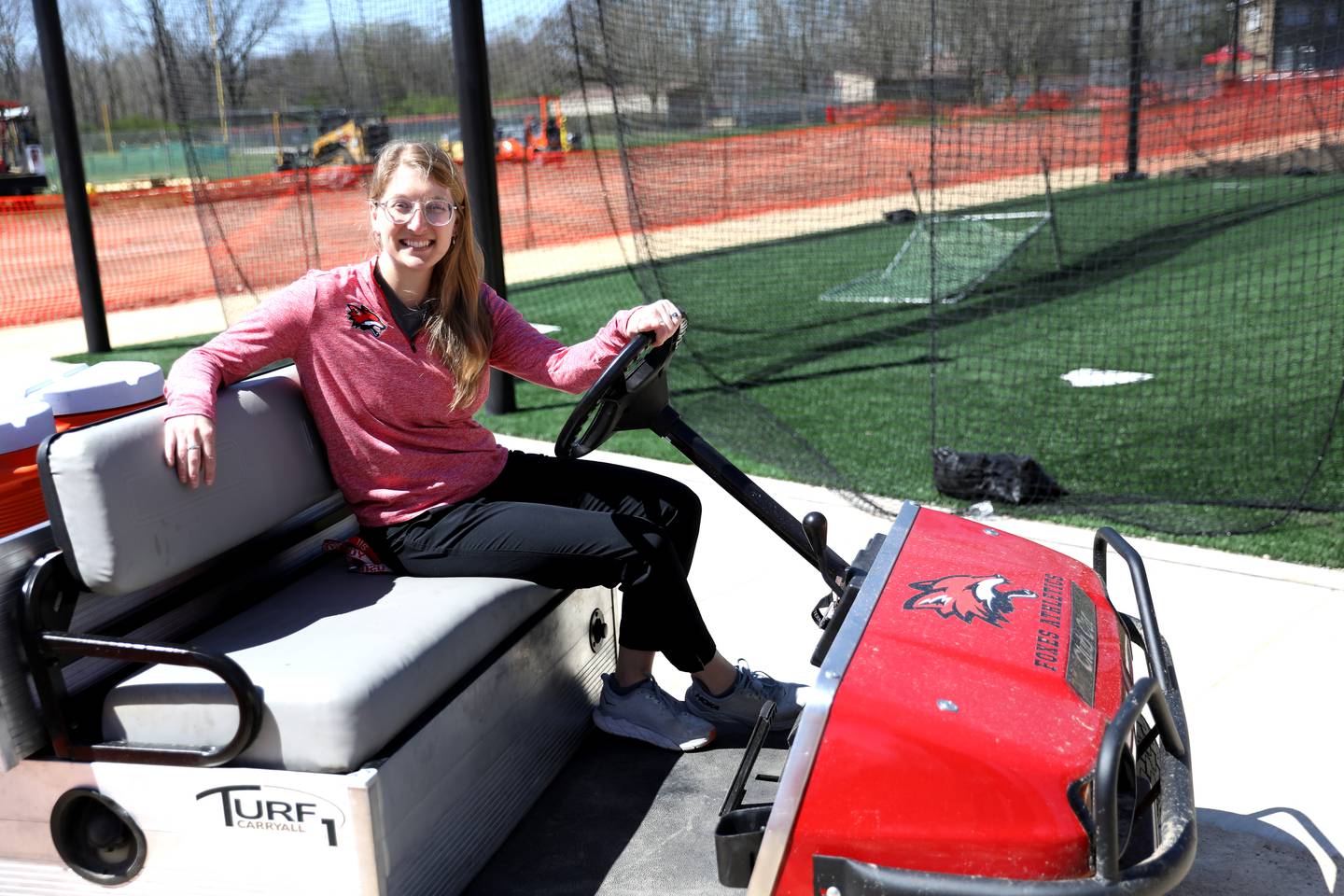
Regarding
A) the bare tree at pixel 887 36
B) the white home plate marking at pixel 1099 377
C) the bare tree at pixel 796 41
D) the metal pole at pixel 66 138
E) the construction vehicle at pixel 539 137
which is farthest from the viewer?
the construction vehicle at pixel 539 137

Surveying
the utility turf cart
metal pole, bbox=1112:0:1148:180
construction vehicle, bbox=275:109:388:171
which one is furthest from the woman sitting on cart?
→ construction vehicle, bbox=275:109:388:171

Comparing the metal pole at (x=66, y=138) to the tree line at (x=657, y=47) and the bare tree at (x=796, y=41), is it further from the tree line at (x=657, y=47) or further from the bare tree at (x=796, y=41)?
the bare tree at (x=796, y=41)

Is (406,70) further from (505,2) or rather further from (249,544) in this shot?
(249,544)

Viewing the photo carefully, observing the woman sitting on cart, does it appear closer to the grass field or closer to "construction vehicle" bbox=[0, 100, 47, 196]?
the grass field

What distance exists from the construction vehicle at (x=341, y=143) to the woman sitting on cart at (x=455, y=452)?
8.05 metres

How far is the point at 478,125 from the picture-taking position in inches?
259

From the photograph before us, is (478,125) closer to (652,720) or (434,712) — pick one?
(652,720)

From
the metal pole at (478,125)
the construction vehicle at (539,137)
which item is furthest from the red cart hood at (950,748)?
the construction vehicle at (539,137)

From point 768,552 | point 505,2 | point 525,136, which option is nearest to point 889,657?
point 768,552

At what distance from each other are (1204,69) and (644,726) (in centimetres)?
821

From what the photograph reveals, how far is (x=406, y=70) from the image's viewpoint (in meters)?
9.70

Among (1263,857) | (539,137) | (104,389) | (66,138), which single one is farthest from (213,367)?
(539,137)

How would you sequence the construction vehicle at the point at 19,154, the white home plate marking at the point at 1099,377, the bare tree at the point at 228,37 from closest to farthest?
the white home plate marking at the point at 1099,377
the bare tree at the point at 228,37
the construction vehicle at the point at 19,154

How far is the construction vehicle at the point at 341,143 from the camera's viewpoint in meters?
10.6
